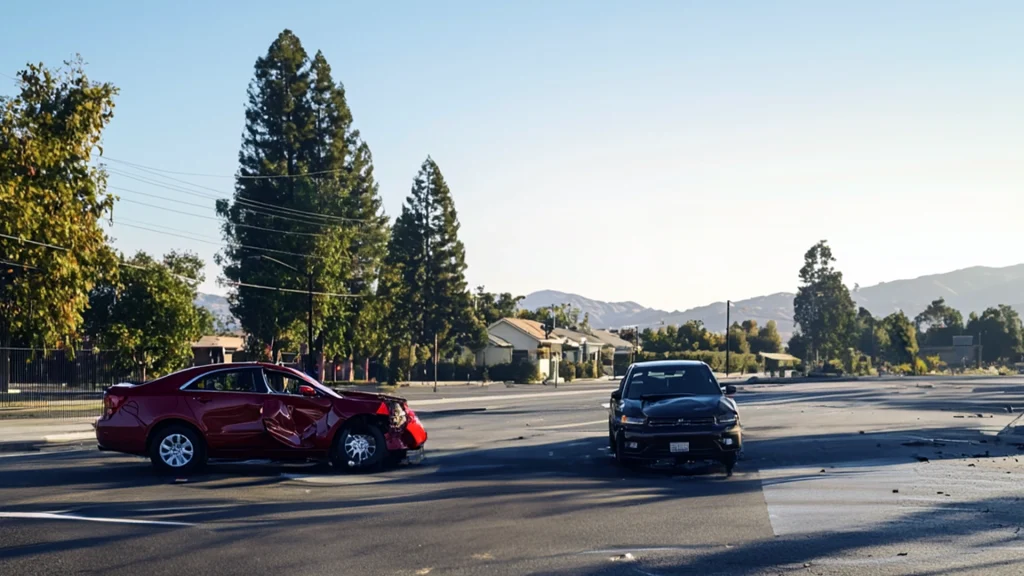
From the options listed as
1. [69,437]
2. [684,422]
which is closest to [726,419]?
[684,422]

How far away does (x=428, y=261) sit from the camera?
94062 mm

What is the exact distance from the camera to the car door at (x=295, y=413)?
16.4 m

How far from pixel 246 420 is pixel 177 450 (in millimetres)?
1078

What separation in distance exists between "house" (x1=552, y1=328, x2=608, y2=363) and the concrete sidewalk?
8802cm

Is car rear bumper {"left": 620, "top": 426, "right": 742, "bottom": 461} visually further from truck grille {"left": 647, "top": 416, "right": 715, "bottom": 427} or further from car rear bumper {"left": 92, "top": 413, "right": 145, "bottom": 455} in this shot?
car rear bumper {"left": 92, "top": 413, "right": 145, "bottom": 455}

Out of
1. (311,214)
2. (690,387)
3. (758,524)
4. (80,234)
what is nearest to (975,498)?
(758,524)

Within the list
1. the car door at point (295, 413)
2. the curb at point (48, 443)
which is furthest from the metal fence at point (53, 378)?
the car door at point (295, 413)

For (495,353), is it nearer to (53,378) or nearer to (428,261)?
(428,261)

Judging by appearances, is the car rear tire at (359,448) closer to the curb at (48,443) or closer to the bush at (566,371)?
the curb at (48,443)

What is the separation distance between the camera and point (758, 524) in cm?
1143

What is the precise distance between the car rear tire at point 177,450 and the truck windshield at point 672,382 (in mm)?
7044

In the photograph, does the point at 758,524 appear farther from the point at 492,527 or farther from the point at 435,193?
the point at 435,193

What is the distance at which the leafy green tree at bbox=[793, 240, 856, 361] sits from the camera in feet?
434

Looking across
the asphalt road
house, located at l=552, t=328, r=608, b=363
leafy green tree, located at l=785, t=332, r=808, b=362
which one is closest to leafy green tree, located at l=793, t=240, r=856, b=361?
leafy green tree, located at l=785, t=332, r=808, b=362
